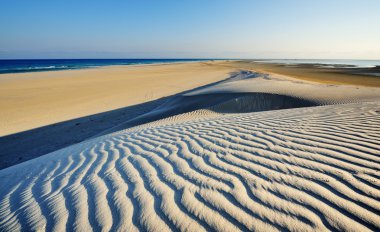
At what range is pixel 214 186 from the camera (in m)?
2.30

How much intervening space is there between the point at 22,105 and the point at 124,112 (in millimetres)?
5318

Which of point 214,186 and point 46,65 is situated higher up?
point 214,186

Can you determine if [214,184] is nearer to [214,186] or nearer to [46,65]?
[214,186]

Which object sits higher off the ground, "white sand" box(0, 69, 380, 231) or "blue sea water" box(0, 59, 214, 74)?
"white sand" box(0, 69, 380, 231)

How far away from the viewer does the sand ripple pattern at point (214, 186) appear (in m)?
1.83

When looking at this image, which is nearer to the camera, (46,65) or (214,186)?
(214,186)

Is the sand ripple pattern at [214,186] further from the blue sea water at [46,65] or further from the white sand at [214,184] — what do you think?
the blue sea water at [46,65]

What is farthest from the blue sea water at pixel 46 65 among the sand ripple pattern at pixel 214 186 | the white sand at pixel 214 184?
the sand ripple pattern at pixel 214 186

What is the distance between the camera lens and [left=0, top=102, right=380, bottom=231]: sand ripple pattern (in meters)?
1.83

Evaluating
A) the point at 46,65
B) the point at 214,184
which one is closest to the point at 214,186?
the point at 214,184

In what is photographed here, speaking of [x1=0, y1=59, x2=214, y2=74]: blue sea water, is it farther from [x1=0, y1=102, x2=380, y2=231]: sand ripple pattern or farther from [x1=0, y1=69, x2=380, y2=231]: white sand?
[x1=0, y1=102, x2=380, y2=231]: sand ripple pattern

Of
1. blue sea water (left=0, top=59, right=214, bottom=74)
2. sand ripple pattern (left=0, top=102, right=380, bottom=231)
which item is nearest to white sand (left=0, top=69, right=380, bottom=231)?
sand ripple pattern (left=0, top=102, right=380, bottom=231)

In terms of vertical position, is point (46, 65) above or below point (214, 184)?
below

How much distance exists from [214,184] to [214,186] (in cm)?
4
